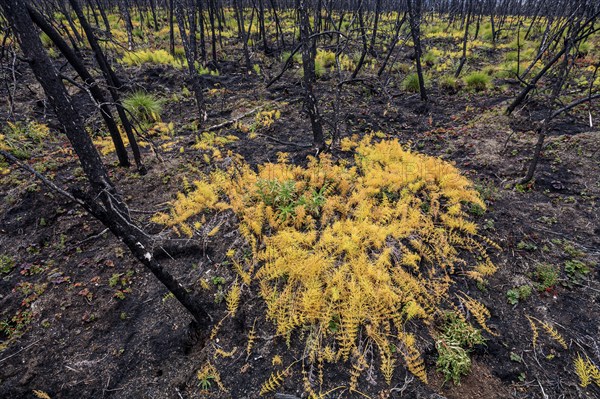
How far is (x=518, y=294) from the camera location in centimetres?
411

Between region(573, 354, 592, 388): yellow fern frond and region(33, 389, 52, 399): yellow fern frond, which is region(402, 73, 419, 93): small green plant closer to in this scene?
region(573, 354, 592, 388): yellow fern frond

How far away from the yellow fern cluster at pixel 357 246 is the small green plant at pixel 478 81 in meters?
7.51

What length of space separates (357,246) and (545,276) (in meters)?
2.76

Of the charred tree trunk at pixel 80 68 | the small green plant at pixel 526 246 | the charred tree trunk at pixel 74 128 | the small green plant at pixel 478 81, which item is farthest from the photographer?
the small green plant at pixel 478 81

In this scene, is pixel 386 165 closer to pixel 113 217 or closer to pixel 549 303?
pixel 549 303

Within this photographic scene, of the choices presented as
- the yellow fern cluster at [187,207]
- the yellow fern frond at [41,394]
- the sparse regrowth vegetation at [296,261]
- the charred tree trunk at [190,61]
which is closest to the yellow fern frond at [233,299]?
the sparse regrowth vegetation at [296,261]

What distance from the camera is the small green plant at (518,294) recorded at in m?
4.05

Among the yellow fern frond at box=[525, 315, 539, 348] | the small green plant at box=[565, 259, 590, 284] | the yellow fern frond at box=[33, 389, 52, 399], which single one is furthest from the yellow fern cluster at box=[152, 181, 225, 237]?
the small green plant at box=[565, 259, 590, 284]

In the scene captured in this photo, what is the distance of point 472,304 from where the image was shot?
394cm

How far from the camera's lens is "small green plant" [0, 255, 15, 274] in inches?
195

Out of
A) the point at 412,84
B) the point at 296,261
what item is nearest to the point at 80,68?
the point at 296,261

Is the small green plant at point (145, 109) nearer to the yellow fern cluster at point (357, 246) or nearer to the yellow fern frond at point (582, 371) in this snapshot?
the yellow fern cluster at point (357, 246)

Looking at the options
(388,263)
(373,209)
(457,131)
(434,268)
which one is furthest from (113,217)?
(457,131)

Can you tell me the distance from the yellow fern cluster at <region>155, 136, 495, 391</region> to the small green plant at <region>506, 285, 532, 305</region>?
0.40 metres
